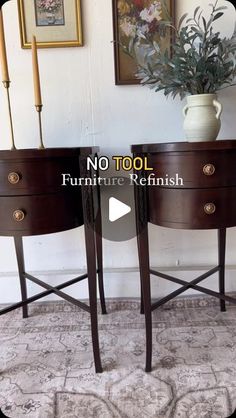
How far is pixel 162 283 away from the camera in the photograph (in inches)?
53.8

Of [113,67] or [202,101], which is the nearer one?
[202,101]

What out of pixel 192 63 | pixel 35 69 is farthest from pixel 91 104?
pixel 192 63

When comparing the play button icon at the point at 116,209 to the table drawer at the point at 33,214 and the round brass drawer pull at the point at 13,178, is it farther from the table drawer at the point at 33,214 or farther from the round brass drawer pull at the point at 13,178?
the round brass drawer pull at the point at 13,178

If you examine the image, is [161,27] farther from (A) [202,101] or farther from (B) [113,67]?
(A) [202,101]

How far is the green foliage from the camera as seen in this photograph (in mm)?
959

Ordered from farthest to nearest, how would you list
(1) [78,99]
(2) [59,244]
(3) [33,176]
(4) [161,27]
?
(2) [59,244] < (1) [78,99] < (4) [161,27] < (3) [33,176]

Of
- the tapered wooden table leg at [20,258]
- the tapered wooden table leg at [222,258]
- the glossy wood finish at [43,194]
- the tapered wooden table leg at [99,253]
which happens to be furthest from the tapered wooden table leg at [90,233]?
the tapered wooden table leg at [222,258]

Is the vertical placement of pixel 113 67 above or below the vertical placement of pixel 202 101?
above

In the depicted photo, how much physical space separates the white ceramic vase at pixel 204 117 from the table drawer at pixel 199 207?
214 mm

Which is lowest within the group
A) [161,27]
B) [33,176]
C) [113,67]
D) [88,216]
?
[88,216]

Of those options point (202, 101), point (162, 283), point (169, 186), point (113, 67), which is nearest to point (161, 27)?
point (113, 67)

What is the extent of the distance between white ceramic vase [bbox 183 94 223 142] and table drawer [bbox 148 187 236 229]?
0.70 ft

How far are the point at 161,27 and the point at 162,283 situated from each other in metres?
1.07

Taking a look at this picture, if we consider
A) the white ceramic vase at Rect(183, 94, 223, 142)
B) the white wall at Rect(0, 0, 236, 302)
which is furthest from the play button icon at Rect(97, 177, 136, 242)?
the white ceramic vase at Rect(183, 94, 223, 142)
